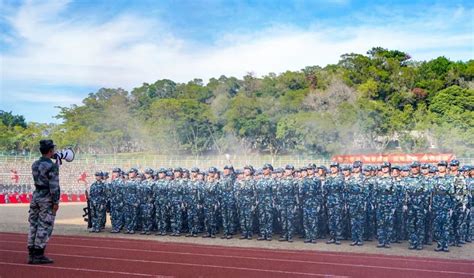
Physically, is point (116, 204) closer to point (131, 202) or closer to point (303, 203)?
point (131, 202)

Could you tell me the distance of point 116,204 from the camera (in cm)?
1188

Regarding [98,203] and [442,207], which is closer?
[442,207]

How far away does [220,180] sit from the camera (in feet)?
36.7

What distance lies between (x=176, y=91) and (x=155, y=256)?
34.1 metres

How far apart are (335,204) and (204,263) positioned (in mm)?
3414

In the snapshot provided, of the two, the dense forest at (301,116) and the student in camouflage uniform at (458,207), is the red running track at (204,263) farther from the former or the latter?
the dense forest at (301,116)

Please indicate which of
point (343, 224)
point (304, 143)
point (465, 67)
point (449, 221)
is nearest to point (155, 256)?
point (343, 224)

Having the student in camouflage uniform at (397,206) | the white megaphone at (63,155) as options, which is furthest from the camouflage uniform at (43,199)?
the student in camouflage uniform at (397,206)

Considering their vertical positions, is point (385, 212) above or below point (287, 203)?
below

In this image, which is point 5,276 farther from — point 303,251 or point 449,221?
point 449,221

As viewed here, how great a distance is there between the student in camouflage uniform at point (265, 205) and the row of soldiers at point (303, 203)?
20 mm

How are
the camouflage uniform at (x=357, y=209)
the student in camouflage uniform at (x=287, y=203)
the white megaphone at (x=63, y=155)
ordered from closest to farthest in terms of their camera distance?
the white megaphone at (x=63, y=155), the camouflage uniform at (x=357, y=209), the student in camouflage uniform at (x=287, y=203)

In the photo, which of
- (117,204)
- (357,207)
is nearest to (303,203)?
(357,207)

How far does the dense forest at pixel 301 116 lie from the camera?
31969 mm
